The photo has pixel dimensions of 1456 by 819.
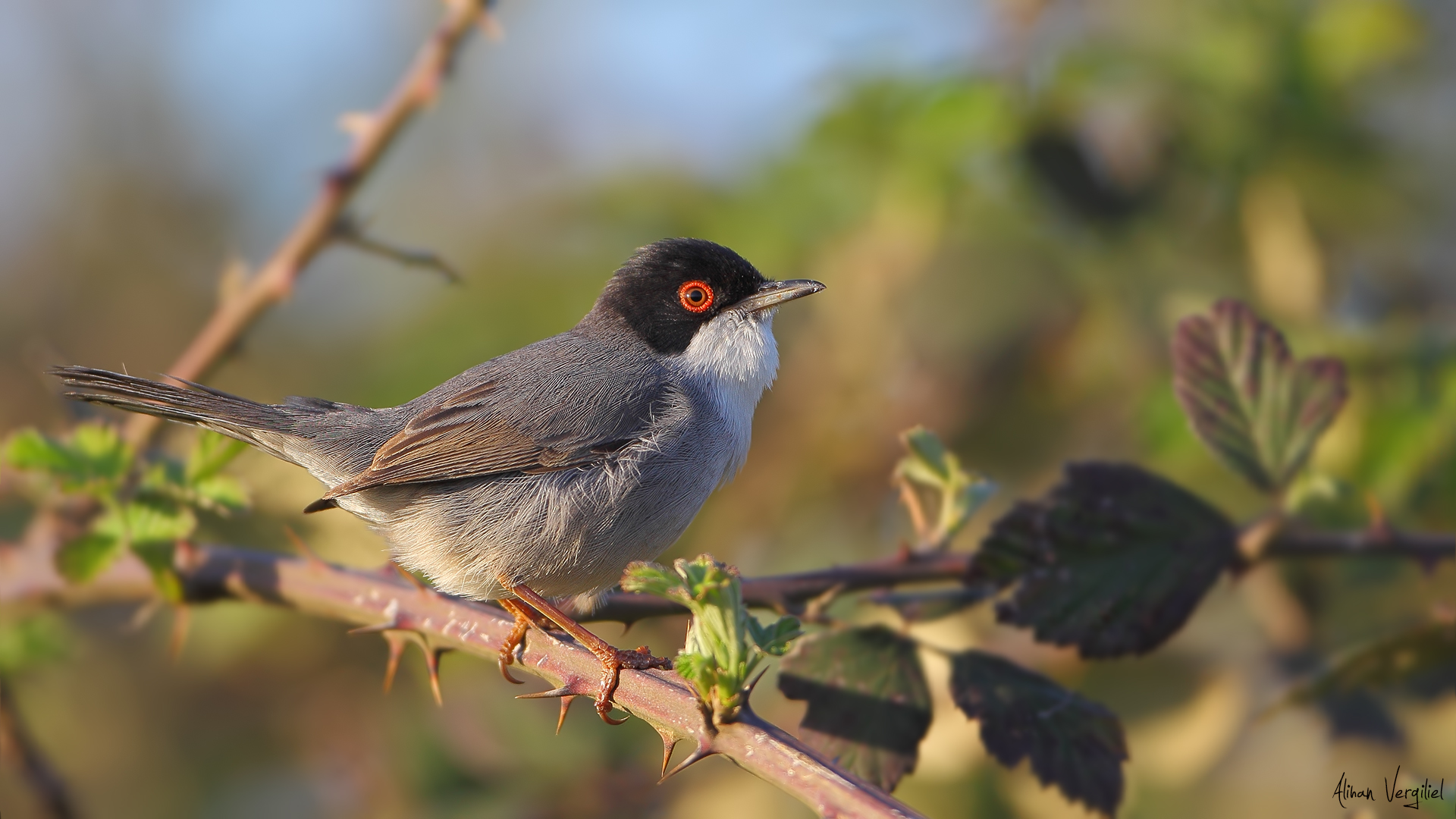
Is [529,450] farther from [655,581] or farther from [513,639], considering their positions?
[655,581]

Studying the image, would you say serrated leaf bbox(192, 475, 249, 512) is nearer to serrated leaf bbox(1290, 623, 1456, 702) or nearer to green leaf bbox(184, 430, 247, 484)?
green leaf bbox(184, 430, 247, 484)

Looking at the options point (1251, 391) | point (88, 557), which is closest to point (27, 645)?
point (88, 557)

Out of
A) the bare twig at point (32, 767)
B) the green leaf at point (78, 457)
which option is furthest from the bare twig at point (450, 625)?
the bare twig at point (32, 767)

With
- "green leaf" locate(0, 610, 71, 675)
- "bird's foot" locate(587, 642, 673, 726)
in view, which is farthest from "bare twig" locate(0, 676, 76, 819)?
"bird's foot" locate(587, 642, 673, 726)

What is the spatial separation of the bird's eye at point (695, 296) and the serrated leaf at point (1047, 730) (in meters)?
1.58

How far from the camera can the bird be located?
2.94 meters

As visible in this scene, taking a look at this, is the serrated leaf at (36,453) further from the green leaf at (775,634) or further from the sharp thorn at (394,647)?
the green leaf at (775,634)

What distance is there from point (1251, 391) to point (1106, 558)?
1.61ft

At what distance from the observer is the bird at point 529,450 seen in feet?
9.65

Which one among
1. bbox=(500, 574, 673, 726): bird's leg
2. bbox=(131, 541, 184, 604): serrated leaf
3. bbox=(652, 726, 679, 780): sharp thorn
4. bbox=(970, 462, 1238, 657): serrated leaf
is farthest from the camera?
bbox=(131, 541, 184, 604): serrated leaf

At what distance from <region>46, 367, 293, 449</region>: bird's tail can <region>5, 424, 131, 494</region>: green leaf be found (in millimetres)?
207

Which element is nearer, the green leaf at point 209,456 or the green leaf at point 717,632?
the green leaf at point 717,632

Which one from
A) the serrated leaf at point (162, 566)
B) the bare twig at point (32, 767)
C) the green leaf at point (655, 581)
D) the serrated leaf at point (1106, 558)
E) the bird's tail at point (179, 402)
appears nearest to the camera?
the green leaf at point (655, 581)

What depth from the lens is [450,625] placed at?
239cm
